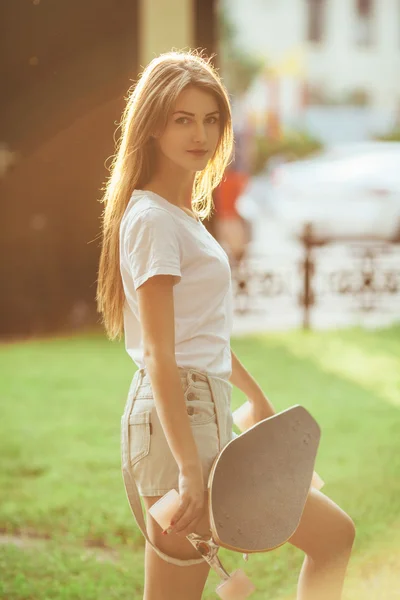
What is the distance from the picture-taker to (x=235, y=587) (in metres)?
1.89

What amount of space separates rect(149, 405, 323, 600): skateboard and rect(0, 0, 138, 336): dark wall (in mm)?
6806

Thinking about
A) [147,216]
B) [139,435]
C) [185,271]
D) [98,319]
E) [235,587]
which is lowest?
[98,319]

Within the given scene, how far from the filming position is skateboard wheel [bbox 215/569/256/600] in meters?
1.88

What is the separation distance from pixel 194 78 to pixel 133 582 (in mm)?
2119

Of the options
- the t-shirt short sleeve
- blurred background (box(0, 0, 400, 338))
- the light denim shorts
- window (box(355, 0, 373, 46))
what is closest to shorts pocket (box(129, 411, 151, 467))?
the light denim shorts

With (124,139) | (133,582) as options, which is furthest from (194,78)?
(133,582)

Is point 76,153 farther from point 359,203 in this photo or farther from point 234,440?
point 234,440

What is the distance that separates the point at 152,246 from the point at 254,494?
2.02 feet

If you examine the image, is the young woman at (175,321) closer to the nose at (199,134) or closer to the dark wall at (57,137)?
the nose at (199,134)

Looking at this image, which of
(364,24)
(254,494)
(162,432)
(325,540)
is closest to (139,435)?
(162,432)

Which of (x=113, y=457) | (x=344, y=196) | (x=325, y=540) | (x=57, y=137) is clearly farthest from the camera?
(x=344, y=196)

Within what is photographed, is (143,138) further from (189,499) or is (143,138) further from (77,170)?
→ (77,170)

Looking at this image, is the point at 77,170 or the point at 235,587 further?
the point at 77,170

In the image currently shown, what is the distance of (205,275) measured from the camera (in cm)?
191
